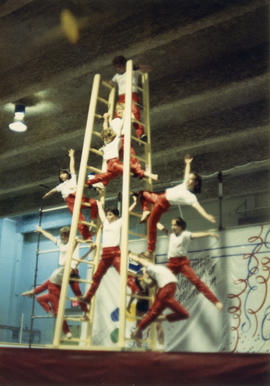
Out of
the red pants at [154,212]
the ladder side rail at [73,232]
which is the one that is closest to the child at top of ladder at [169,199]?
the red pants at [154,212]

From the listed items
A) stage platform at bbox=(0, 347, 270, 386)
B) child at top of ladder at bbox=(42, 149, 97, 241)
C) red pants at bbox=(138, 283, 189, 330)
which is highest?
child at top of ladder at bbox=(42, 149, 97, 241)

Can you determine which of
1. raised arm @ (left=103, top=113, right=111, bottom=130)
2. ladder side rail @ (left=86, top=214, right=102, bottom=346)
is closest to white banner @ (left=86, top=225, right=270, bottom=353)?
ladder side rail @ (left=86, top=214, right=102, bottom=346)

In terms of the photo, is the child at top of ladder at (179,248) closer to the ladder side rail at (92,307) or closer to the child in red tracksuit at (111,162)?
the child in red tracksuit at (111,162)

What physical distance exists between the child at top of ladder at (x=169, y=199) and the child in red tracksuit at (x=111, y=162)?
0.31m

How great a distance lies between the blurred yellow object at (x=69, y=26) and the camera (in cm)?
521

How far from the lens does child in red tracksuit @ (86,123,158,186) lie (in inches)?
179

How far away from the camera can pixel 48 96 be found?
6.50 m

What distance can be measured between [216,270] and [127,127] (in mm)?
1833

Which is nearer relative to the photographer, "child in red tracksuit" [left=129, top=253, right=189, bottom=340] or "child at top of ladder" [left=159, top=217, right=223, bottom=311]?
"child in red tracksuit" [left=129, top=253, right=189, bottom=340]

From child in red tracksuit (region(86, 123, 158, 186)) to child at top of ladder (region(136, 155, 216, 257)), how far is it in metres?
0.31

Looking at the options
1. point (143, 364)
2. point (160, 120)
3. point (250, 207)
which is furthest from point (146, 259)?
point (250, 207)

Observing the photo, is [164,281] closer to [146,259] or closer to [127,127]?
[146,259]

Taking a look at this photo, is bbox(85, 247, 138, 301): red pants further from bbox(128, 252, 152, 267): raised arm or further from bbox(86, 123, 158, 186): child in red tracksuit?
bbox(86, 123, 158, 186): child in red tracksuit

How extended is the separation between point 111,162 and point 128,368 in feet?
6.61
